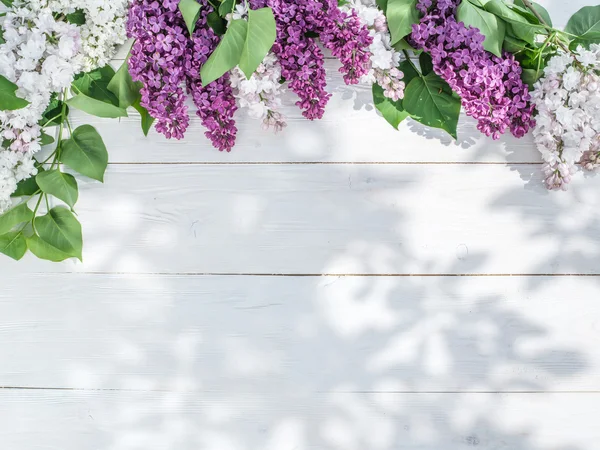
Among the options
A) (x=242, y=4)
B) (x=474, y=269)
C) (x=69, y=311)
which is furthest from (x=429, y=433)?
(x=242, y=4)

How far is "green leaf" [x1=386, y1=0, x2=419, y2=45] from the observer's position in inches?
40.0

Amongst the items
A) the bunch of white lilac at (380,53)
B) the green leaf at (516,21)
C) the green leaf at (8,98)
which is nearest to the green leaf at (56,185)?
the green leaf at (8,98)

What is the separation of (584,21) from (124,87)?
0.96 meters

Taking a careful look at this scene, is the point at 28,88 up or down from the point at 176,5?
down

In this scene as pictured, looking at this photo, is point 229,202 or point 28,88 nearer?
point 28,88

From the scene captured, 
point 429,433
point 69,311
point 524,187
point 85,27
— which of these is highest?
point 85,27

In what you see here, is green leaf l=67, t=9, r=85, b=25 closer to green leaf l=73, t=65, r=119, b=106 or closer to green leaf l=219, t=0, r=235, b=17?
green leaf l=73, t=65, r=119, b=106

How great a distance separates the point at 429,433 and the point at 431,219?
0.48 m

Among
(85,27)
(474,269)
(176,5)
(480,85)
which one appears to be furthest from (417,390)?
(85,27)

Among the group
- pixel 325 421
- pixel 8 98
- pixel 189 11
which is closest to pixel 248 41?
pixel 189 11

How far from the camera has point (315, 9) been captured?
0.98m

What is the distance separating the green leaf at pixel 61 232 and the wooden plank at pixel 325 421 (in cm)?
34

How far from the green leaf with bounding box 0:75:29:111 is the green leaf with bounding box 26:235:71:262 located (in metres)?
0.28

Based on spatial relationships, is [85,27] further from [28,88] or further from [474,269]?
[474,269]
